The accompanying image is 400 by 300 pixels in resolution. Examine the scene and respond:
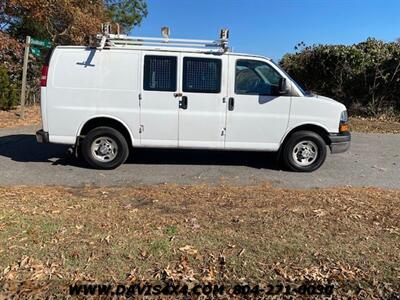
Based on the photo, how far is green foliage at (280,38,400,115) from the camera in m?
15.6

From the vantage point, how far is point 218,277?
377cm

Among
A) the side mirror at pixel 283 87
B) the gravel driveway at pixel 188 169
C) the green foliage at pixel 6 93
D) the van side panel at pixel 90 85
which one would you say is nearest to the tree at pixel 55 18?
the green foliage at pixel 6 93

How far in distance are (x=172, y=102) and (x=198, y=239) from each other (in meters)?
3.62

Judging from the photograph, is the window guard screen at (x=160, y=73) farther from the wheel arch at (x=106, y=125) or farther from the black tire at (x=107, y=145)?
the black tire at (x=107, y=145)

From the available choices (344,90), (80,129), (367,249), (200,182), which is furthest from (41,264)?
(344,90)

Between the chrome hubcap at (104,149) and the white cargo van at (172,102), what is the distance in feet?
0.05

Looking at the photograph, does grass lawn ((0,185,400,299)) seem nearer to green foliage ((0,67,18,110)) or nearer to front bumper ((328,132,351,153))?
front bumper ((328,132,351,153))

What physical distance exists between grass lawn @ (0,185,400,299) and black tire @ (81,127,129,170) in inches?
62.3

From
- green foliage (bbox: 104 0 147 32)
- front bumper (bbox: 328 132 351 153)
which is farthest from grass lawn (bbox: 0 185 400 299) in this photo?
green foliage (bbox: 104 0 147 32)

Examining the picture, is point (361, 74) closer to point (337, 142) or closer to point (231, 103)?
point (337, 142)

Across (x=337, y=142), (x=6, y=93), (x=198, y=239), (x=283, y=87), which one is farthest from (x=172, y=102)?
(x=6, y=93)

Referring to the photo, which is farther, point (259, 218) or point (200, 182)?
point (200, 182)

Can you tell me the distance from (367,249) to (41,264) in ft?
9.51

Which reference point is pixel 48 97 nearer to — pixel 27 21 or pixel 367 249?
pixel 367 249
